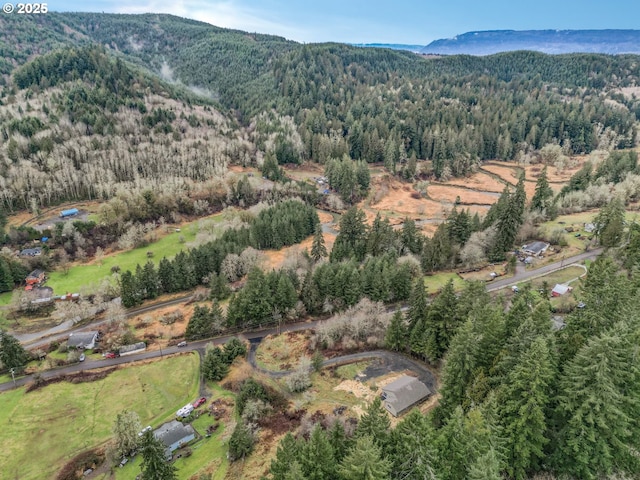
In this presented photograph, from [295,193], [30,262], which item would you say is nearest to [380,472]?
[30,262]

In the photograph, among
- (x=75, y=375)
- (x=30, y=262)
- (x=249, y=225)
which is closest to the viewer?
(x=75, y=375)

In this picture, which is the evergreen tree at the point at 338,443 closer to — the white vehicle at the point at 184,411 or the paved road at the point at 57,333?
the white vehicle at the point at 184,411

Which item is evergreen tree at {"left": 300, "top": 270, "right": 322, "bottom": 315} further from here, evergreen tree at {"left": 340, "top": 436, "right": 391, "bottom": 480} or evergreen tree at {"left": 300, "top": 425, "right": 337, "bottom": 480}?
evergreen tree at {"left": 340, "top": 436, "right": 391, "bottom": 480}

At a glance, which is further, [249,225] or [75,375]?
[249,225]

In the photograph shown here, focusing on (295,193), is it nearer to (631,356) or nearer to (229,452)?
(229,452)

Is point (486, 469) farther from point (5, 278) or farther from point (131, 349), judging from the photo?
point (5, 278)

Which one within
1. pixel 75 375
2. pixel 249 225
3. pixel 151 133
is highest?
pixel 151 133

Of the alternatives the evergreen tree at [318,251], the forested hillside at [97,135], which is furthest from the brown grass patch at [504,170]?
the forested hillside at [97,135]

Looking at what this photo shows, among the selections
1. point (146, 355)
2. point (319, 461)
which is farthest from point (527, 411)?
point (146, 355)
